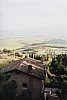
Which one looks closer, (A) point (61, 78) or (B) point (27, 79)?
(A) point (61, 78)

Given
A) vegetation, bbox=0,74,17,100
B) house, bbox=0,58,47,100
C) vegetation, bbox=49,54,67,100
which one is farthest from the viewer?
house, bbox=0,58,47,100

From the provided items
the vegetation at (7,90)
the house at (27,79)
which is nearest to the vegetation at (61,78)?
the house at (27,79)

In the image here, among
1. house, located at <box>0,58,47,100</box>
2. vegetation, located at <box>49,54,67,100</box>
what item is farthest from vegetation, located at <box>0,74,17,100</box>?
vegetation, located at <box>49,54,67,100</box>

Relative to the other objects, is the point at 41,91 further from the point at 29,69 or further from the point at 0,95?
the point at 0,95

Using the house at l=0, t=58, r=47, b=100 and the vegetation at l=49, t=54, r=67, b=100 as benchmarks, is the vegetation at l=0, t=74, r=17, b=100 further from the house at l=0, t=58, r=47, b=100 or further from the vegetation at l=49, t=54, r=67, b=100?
the vegetation at l=49, t=54, r=67, b=100

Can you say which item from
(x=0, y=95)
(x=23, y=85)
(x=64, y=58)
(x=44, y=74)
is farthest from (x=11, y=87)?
(x=64, y=58)

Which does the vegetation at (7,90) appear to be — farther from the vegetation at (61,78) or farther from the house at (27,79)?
the vegetation at (61,78)

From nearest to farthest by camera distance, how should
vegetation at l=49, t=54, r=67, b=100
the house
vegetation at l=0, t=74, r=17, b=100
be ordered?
vegetation at l=0, t=74, r=17, b=100
vegetation at l=49, t=54, r=67, b=100
the house

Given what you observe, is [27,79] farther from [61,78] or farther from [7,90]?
[7,90]

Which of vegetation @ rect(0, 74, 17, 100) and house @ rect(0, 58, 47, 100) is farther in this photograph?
house @ rect(0, 58, 47, 100)

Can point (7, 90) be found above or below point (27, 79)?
above

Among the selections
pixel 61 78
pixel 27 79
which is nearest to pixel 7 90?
pixel 27 79

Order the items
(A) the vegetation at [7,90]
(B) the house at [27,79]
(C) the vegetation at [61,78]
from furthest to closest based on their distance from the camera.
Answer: (B) the house at [27,79] → (C) the vegetation at [61,78] → (A) the vegetation at [7,90]
